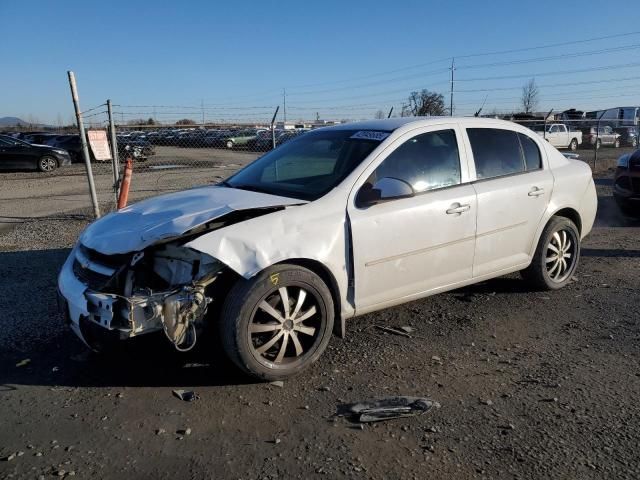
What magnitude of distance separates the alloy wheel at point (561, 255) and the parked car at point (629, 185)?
13.7ft

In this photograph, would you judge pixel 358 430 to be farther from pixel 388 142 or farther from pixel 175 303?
pixel 388 142

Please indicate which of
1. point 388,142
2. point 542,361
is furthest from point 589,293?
point 388,142

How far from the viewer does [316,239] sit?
3.58 meters

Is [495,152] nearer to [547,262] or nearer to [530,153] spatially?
[530,153]

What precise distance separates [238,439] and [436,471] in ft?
3.43

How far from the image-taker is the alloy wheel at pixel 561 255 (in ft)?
17.2

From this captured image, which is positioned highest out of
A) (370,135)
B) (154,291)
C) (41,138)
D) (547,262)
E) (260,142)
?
(370,135)

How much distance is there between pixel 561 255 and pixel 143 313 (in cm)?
405

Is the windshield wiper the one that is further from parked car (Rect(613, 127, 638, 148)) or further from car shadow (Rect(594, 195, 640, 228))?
parked car (Rect(613, 127, 638, 148))

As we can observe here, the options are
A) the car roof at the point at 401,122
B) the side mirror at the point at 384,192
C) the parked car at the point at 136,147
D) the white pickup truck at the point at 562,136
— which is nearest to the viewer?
the side mirror at the point at 384,192

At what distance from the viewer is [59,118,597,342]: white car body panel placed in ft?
11.2

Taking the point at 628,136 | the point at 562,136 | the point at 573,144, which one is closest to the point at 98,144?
the point at 562,136

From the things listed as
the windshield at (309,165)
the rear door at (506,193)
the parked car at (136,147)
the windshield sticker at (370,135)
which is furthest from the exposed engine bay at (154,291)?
the parked car at (136,147)

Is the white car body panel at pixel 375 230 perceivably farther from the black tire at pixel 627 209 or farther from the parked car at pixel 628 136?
the parked car at pixel 628 136
